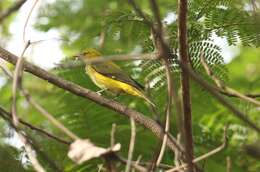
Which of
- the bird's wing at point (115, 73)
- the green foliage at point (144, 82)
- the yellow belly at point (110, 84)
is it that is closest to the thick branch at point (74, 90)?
the green foliage at point (144, 82)

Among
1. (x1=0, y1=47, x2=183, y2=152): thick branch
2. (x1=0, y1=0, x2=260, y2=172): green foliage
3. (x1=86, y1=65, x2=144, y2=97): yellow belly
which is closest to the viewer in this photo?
(x1=0, y1=47, x2=183, y2=152): thick branch

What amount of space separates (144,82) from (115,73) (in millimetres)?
1247

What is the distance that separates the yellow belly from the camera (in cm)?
518

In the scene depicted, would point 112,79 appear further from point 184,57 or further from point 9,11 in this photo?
point 9,11

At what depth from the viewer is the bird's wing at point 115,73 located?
16.3ft

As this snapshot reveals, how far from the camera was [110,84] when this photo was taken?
5977 mm

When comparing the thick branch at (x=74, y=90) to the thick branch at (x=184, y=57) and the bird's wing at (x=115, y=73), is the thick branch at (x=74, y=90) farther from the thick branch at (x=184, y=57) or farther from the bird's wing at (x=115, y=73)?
the bird's wing at (x=115, y=73)

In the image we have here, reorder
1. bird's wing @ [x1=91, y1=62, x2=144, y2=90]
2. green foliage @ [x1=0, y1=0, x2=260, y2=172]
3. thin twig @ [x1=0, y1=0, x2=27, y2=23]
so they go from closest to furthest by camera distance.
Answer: thin twig @ [x1=0, y1=0, x2=27, y2=23]
green foliage @ [x1=0, y1=0, x2=260, y2=172]
bird's wing @ [x1=91, y1=62, x2=144, y2=90]

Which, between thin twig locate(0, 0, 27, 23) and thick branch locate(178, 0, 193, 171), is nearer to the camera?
thin twig locate(0, 0, 27, 23)

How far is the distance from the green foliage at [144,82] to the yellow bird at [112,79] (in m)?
0.08

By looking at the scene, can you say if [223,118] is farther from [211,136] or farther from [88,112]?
[88,112]

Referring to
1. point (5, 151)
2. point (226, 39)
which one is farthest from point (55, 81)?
point (226, 39)

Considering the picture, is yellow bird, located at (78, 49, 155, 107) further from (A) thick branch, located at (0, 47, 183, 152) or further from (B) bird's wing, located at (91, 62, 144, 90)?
(A) thick branch, located at (0, 47, 183, 152)

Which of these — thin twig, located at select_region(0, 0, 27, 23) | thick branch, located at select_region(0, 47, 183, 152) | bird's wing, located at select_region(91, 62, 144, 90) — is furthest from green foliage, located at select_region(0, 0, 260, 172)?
thin twig, located at select_region(0, 0, 27, 23)
